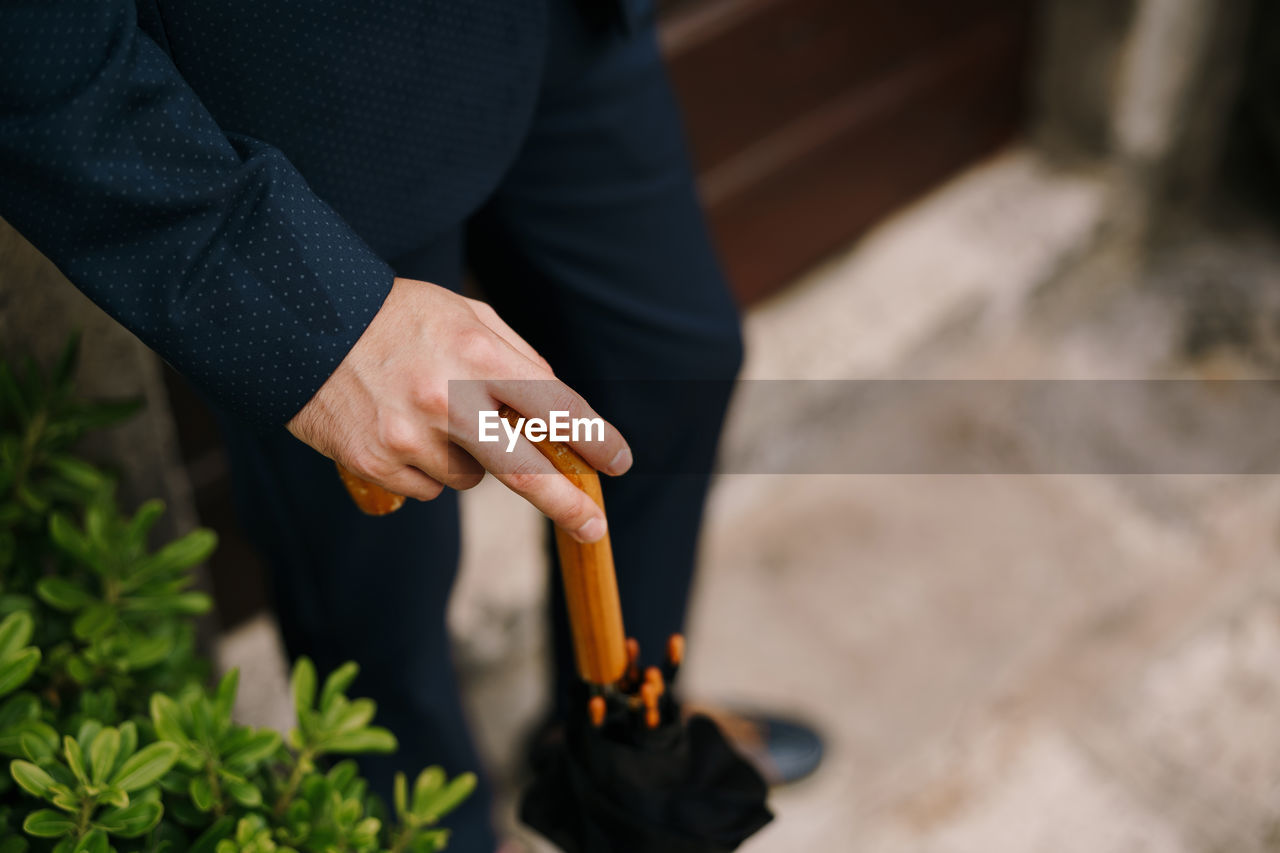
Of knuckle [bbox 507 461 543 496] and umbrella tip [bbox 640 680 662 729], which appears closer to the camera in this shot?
knuckle [bbox 507 461 543 496]

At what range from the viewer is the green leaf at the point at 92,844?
24.7 inches

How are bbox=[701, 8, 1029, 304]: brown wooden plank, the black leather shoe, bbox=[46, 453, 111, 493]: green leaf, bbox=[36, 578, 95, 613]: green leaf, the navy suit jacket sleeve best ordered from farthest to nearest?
1. bbox=[701, 8, 1029, 304]: brown wooden plank
2. the black leather shoe
3. bbox=[46, 453, 111, 493]: green leaf
4. bbox=[36, 578, 95, 613]: green leaf
5. the navy suit jacket sleeve

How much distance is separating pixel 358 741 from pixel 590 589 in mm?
219

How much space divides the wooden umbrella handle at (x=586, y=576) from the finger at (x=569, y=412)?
0.04 ft

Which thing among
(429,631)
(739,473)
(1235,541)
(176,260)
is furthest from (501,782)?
(1235,541)

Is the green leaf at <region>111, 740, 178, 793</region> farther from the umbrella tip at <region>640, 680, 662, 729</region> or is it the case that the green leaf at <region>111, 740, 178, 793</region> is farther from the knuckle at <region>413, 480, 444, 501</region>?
the umbrella tip at <region>640, 680, 662, 729</region>

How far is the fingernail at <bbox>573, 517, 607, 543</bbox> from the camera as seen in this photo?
69cm

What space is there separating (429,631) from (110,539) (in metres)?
0.38

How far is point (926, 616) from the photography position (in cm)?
177

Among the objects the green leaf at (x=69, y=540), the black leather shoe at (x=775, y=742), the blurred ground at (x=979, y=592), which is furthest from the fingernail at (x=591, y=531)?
the blurred ground at (x=979, y=592)

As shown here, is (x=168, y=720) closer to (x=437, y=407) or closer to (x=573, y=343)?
(x=437, y=407)

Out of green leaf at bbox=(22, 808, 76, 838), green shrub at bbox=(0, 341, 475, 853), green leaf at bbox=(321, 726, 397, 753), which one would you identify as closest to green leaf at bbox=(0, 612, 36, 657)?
green shrub at bbox=(0, 341, 475, 853)

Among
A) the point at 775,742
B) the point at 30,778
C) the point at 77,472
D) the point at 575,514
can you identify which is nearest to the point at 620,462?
the point at 575,514

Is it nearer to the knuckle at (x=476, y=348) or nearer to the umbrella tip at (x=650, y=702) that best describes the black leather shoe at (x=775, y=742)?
the umbrella tip at (x=650, y=702)
